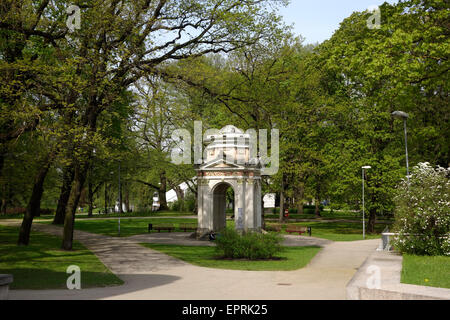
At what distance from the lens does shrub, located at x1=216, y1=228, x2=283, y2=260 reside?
20234 mm

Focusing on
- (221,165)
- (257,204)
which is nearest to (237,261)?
(221,165)

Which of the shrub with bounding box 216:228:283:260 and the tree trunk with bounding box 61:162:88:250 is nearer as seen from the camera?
the shrub with bounding box 216:228:283:260

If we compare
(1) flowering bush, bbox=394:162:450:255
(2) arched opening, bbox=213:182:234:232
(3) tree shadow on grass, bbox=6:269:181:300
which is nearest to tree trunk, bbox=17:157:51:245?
(3) tree shadow on grass, bbox=6:269:181:300

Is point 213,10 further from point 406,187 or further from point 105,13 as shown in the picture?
point 406,187

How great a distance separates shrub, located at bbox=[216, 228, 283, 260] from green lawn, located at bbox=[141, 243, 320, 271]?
0.44 metres

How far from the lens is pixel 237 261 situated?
64.9 feet

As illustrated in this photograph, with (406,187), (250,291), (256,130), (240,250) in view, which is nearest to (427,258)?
Result: (406,187)

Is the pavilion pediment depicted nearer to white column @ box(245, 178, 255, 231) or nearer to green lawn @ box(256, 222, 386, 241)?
white column @ box(245, 178, 255, 231)

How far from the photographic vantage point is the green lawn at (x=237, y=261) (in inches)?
712

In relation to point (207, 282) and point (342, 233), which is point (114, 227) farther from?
point (207, 282)

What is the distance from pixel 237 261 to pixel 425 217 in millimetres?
7960

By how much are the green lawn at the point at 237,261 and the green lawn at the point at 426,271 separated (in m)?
4.23

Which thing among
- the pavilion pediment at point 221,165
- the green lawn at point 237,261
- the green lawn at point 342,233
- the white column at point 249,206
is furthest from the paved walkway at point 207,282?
the green lawn at point 342,233

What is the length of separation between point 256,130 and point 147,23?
20.4 meters
